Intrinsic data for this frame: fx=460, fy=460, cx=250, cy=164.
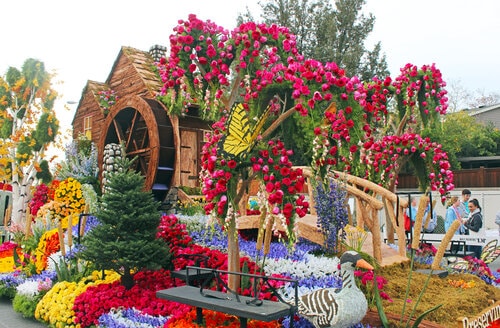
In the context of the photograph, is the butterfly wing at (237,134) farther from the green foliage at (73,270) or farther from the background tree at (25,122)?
the background tree at (25,122)

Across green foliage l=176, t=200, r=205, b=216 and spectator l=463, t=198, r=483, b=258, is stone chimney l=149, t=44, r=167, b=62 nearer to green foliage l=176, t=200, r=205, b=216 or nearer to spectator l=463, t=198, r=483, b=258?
green foliage l=176, t=200, r=205, b=216

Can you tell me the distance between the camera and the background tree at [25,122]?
47.0 ft

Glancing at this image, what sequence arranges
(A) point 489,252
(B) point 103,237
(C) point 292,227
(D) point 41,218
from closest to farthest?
(C) point 292,227
(B) point 103,237
(A) point 489,252
(D) point 41,218

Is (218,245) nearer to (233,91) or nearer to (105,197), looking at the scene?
(105,197)

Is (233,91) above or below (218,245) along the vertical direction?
above

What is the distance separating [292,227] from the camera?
Answer: 13.9 ft

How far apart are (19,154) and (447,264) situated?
12702 mm

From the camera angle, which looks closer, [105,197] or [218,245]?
[105,197]

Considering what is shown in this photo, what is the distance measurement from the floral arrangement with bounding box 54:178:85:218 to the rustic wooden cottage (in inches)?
115

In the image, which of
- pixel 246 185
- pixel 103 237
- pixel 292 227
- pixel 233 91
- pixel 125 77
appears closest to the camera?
pixel 292 227

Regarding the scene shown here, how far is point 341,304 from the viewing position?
3695 millimetres

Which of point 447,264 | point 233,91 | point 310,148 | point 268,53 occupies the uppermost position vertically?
point 268,53

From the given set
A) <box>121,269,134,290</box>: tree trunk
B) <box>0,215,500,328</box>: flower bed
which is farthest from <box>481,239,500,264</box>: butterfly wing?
<box>121,269,134,290</box>: tree trunk

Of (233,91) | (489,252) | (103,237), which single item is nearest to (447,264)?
(489,252)
